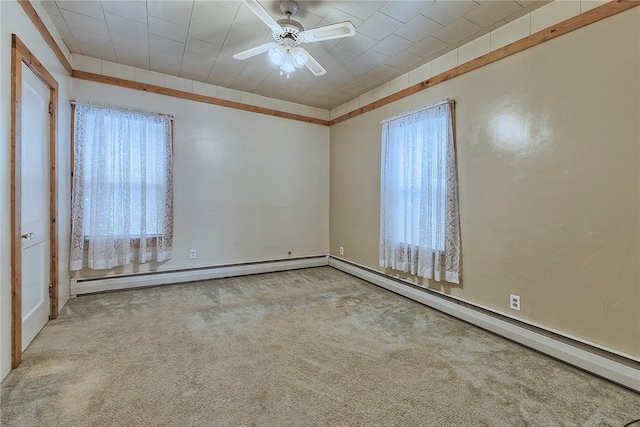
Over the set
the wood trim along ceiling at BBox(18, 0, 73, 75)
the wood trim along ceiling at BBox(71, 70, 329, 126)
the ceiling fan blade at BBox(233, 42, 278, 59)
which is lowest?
the ceiling fan blade at BBox(233, 42, 278, 59)

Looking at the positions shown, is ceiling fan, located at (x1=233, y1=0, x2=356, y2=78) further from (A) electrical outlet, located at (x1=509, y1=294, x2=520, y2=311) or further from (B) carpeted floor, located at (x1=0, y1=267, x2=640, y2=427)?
(A) electrical outlet, located at (x1=509, y1=294, x2=520, y2=311)

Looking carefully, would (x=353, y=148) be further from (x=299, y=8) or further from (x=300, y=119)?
(x=299, y=8)

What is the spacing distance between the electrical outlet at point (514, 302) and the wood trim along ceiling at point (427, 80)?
2.08m

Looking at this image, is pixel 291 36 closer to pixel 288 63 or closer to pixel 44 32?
pixel 288 63

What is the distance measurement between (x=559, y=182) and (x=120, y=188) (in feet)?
14.3

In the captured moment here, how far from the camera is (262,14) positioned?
6.19 ft

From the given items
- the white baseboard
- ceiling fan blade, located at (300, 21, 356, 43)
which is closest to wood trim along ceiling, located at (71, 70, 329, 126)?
ceiling fan blade, located at (300, 21, 356, 43)

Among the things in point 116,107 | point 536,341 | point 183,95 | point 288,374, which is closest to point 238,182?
point 183,95

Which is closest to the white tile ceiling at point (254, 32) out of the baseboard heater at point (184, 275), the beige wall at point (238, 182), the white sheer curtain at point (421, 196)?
the beige wall at point (238, 182)

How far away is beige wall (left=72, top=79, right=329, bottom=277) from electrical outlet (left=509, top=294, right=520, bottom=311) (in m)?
3.02

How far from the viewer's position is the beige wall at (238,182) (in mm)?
3770

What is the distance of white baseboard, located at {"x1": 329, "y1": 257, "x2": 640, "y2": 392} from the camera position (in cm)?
180

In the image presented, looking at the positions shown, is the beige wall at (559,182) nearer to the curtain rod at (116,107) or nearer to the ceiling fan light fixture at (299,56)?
the ceiling fan light fixture at (299,56)

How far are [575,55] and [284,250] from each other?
3964 mm
